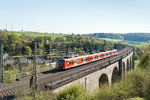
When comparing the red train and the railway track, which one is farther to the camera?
the red train

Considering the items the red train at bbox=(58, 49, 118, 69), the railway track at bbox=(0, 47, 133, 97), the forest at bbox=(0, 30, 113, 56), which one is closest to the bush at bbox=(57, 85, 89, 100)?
the railway track at bbox=(0, 47, 133, 97)

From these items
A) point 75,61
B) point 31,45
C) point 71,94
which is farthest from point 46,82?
point 31,45

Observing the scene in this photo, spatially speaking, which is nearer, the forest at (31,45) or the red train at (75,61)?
the red train at (75,61)

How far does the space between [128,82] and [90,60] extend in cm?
1507

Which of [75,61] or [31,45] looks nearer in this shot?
[75,61]

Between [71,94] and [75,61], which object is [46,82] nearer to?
[71,94]

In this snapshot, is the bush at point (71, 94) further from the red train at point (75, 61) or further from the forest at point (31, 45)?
the red train at point (75, 61)

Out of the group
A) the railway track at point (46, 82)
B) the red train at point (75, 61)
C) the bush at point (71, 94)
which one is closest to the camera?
the bush at point (71, 94)

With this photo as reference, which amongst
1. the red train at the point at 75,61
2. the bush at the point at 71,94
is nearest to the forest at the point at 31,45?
the red train at the point at 75,61

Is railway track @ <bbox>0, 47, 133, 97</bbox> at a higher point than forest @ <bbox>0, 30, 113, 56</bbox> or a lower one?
lower

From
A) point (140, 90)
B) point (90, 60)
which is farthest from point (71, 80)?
point (90, 60)

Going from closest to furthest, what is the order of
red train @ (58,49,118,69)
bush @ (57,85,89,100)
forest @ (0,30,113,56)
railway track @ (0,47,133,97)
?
bush @ (57,85,89,100)
railway track @ (0,47,133,97)
red train @ (58,49,118,69)
forest @ (0,30,113,56)

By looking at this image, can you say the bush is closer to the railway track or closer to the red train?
the railway track

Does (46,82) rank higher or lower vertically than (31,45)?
lower
